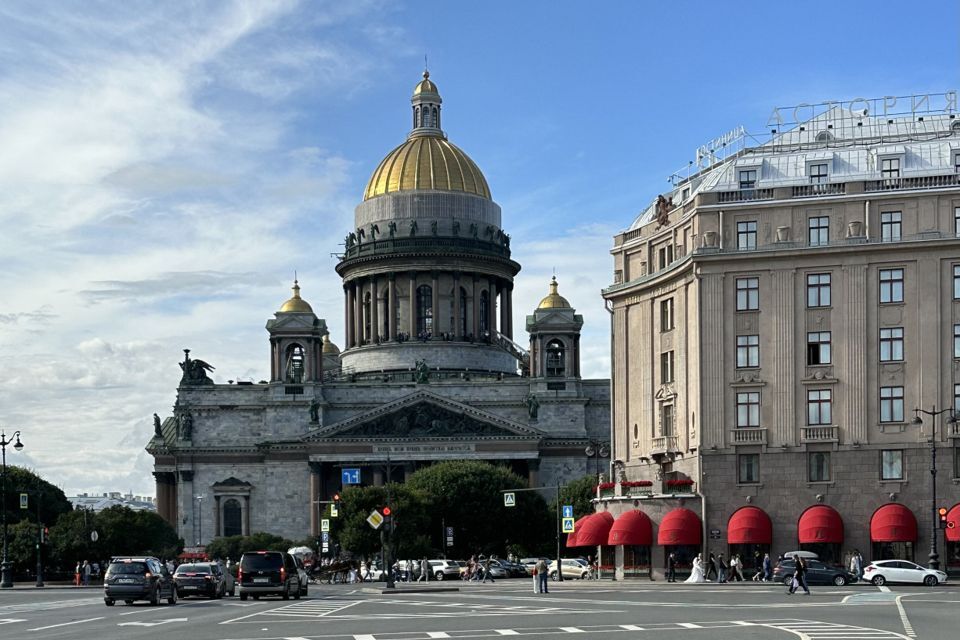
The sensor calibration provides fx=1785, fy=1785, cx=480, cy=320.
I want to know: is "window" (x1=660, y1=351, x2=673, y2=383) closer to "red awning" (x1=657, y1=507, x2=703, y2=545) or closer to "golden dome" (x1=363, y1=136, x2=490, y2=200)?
"red awning" (x1=657, y1=507, x2=703, y2=545)

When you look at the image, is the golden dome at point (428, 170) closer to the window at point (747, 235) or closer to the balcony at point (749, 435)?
the window at point (747, 235)

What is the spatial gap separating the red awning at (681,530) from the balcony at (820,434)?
20.9 ft

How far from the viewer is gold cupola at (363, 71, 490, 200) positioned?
177 metres

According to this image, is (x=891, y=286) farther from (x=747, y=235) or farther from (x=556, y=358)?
(x=556, y=358)

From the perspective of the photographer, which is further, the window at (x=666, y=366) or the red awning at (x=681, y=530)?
the window at (x=666, y=366)

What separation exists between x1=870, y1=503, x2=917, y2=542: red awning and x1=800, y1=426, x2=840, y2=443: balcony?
159 inches

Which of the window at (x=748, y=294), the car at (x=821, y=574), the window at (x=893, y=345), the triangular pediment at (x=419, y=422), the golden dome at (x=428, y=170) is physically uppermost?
the golden dome at (x=428, y=170)

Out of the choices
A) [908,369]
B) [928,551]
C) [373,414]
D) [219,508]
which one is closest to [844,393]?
[908,369]

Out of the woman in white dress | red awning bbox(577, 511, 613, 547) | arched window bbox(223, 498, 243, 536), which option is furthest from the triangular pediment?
the woman in white dress

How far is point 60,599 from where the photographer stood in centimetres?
7344

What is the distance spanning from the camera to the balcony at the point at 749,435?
3317 inches

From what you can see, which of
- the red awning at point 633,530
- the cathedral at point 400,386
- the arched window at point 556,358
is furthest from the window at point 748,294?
the arched window at point 556,358

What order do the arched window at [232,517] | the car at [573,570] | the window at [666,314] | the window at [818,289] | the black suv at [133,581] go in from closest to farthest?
the black suv at [133,581] → the window at [818,289] → the window at [666,314] → the car at [573,570] → the arched window at [232,517]

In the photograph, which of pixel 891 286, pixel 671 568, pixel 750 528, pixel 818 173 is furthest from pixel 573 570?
pixel 818 173
